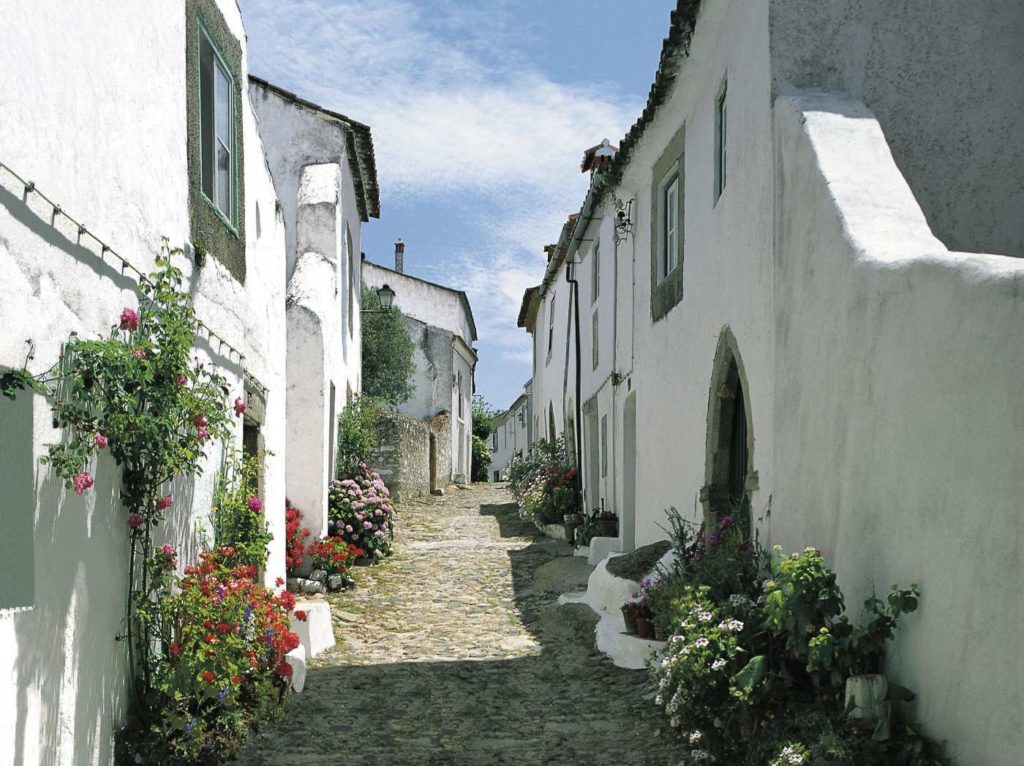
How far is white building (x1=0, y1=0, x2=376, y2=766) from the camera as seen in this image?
4242 mm

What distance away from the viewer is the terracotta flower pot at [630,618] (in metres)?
8.63

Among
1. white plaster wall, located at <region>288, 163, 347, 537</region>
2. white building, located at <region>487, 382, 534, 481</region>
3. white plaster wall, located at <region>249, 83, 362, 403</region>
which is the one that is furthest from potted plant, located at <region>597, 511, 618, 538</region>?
white building, located at <region>487, 382, 534, 481</region>

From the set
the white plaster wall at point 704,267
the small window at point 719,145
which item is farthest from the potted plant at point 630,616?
the small window at point 719,145

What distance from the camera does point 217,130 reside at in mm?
7668

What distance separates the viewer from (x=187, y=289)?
6.81 m

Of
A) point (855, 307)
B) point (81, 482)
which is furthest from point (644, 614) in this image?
point (81, 482)

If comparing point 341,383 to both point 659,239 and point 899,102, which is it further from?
point 899,102

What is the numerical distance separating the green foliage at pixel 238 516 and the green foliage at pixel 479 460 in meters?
28.4

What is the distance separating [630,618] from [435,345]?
21035mm

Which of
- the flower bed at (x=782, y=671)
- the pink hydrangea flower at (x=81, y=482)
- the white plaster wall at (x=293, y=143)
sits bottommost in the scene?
the flower bed at (x=782, y=671)

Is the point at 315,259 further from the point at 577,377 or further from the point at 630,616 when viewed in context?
the point at 630,616


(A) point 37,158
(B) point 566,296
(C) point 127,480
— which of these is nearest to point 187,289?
(C) point 127,480

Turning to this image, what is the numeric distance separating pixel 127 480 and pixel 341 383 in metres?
10.8

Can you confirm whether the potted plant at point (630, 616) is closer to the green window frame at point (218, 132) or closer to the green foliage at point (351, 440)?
the green window frame at point (218, 132)
